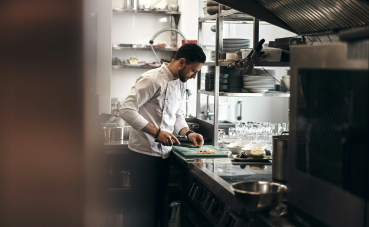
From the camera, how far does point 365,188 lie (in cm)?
70

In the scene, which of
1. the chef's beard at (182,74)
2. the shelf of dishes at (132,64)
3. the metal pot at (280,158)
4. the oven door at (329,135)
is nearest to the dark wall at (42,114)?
the oven door at (329,135)

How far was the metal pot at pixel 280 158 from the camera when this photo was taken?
1638 mm

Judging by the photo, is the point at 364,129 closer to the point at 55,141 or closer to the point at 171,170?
the point at 55,141

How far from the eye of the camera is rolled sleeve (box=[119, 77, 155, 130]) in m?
2.29

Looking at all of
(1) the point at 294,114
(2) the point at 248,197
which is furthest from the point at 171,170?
(1) the point at 294,114

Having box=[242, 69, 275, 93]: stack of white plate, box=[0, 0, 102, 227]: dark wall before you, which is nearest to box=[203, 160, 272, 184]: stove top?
box=[242, 69, 275, 93]: stack of white plate

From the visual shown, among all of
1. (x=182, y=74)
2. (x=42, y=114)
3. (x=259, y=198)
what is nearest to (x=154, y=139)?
(x=182, y=74)

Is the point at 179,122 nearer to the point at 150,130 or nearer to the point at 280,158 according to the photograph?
the point at 150,130

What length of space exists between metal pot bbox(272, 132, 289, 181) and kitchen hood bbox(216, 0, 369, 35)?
0.56 m

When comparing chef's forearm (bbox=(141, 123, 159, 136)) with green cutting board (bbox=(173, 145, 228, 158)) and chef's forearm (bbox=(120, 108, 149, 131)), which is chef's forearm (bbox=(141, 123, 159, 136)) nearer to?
chef's forearm (bbox=(120, 108, 149, 131))

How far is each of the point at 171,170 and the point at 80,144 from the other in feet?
8.63

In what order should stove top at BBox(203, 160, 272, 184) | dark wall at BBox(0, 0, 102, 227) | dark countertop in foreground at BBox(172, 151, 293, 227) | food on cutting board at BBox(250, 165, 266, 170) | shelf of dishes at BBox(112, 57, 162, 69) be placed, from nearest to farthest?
dark wall at BBox(0, 0, 102, 227) → dark countertop in foreground at BBox(172, 151, 293, 227) → stove top at BBox(203, 160, 272, 184) → food on cutting board at BBox(250, 165, 266, 170) → shelf of dishes at BBox(112, 57, 162, 69)

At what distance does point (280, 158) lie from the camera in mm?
1657

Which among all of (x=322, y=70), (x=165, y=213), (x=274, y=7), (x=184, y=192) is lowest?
(x=165, y=213)
